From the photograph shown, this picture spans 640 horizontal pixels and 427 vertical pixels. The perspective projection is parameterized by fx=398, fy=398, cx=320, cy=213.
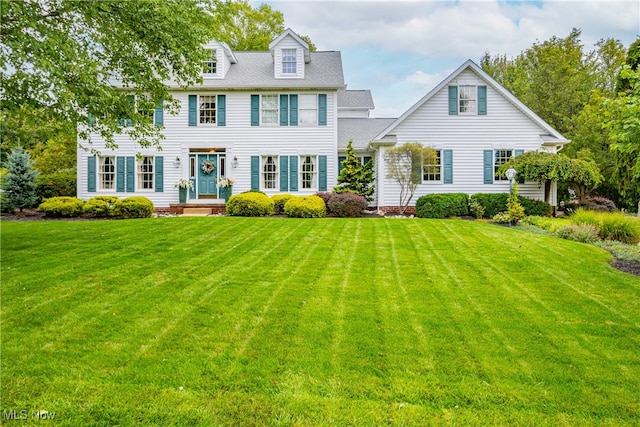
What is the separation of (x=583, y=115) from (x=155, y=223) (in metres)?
21.9

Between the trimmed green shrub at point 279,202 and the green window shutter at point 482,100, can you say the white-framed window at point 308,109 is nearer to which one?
the trimmed green shrub at point 279,202

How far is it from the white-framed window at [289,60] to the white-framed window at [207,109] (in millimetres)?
3622

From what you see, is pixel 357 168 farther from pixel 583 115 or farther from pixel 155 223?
pixel 583 115

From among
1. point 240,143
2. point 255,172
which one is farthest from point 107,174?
point 255,172

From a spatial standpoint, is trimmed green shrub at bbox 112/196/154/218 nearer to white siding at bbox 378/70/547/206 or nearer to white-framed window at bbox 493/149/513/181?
white siding at bbox 378/70/547/206

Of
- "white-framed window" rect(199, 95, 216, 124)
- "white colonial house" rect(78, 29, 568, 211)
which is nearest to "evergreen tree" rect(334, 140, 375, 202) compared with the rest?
"white colonial house" rect(78, 29, 568, 211)

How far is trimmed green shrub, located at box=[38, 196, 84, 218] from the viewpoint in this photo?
15.2 metres

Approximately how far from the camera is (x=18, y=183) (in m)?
16.6

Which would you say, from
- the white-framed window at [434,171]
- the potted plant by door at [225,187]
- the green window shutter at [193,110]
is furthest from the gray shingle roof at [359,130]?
the green window shutter at [193,110]

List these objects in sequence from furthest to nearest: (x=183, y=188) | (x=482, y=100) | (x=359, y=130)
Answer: (x=359, y=130)
(x=183, y=188)
(x=482, y=100)

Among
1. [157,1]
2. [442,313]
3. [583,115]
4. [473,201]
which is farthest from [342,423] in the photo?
[583,115]

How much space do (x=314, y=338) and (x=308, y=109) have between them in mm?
15401

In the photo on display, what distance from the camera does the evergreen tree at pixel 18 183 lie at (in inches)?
638

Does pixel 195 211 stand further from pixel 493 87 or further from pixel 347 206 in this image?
pixel 493 87
